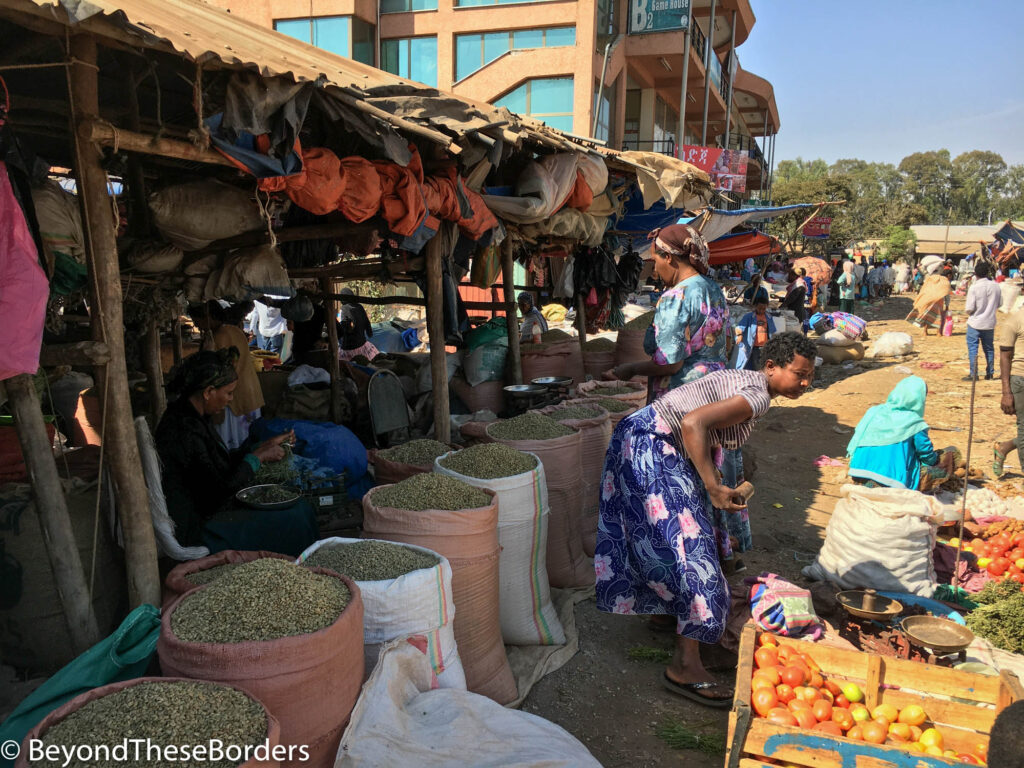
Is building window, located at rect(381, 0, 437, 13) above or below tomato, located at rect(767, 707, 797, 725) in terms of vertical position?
above

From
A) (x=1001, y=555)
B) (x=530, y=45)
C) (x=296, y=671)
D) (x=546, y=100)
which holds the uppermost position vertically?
(x=530, y=45)

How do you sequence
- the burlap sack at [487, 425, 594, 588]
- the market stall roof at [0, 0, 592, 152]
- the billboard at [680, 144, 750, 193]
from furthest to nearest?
the billboard at [680, 144, 750, 193], the burlap sack at [487, 425, 594, 588], the market stall roof at [0, 0, 592, 152]

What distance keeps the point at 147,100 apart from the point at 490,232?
2.21 m

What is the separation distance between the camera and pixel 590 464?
4.54 m

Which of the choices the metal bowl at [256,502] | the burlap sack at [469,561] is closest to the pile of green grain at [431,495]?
the burlap sack at [469,561]

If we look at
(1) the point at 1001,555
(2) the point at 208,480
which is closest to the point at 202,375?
(2) the point at 208,480

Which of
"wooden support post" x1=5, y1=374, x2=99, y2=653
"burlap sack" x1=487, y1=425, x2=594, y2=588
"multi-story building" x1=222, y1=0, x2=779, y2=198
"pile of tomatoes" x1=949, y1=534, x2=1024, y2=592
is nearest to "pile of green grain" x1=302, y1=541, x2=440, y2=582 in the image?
"wooden support post" x1=5, y1=374, x2=99, y2=653

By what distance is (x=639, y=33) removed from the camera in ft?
60.7

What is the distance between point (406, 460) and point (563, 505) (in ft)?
3.10

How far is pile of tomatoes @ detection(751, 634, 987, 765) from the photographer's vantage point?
2188 millimetres

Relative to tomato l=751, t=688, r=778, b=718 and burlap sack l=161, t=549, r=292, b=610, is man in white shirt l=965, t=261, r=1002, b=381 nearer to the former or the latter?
tomato l=751, t=688, r=778, b=718

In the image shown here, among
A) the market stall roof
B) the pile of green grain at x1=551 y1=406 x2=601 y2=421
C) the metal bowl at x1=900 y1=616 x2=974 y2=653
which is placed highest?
the market stall roof

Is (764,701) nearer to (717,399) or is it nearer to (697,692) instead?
(697,692)

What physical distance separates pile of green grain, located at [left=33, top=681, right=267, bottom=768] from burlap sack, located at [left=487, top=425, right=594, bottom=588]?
2.40m
